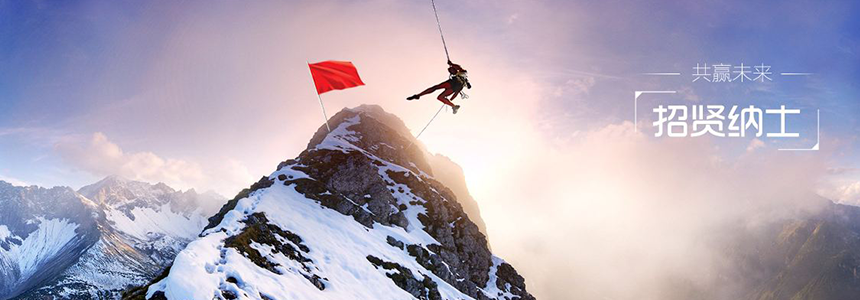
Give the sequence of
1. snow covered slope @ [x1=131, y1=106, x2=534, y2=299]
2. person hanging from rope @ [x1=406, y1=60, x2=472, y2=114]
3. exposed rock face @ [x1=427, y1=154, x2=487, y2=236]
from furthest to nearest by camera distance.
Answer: exposed rock face @ [x1=427, y1=154, x2=487, y2=236], snow covered slope @ [x1=131, y1=106, x2=534, y2=299], person hanging from rope @ [x1=406, y1=60, x2=472, y2=114]

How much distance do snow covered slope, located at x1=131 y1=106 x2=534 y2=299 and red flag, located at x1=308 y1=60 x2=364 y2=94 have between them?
1194cm

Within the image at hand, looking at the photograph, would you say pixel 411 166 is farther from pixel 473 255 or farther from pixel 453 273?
pixel 453 273

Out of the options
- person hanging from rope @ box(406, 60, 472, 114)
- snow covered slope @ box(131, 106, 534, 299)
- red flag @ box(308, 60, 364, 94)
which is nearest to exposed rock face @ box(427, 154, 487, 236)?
snow covered slope @ box(131, 106, 534, 299)

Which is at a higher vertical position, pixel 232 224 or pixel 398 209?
pixel 398 209

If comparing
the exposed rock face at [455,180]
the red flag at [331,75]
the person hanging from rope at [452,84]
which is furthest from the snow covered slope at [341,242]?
the exposed rock face at [455,180]

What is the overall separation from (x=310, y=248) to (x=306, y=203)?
17.6 m

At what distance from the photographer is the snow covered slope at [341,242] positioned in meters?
25.4

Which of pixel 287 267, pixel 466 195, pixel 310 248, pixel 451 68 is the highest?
pixel 466 195

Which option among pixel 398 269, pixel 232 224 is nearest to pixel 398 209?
pixel 398 269

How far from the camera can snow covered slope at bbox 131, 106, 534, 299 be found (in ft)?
83.3

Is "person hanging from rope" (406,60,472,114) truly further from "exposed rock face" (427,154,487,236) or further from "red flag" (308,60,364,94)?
"exposed rock face" (427,154,487,236)

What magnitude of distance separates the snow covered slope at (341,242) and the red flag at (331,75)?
39.2 feet

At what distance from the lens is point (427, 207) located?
3177 inches

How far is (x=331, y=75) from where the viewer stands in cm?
1939
